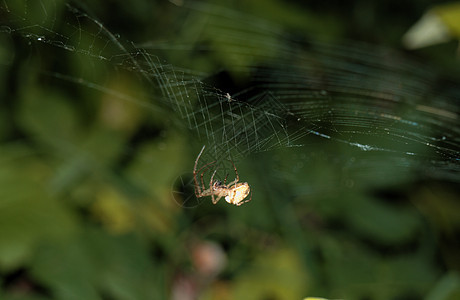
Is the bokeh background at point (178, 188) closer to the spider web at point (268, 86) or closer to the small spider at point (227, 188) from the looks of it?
the spider web at point (268, 86)

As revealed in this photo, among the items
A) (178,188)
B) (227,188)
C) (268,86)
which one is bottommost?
(178,188)

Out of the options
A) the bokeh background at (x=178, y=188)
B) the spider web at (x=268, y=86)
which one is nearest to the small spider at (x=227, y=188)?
the spider web at (x=268, y=86)

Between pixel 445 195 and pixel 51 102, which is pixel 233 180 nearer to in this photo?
pixel 51 102

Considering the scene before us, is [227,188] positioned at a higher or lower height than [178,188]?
higher

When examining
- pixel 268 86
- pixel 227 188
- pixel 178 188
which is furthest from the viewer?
pixel 178 188

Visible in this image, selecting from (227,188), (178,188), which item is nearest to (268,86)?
(227,188)

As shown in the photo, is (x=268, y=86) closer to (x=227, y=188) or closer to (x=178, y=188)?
(x=227, y=188)

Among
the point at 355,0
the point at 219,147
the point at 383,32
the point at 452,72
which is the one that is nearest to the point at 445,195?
the point at 452,72

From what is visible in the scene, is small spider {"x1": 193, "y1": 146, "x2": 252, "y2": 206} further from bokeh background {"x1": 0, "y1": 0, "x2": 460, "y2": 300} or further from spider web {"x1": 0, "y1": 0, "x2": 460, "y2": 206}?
bokeh background {"x1": 0, "y1": 0, "x2": 460, "y2": 300}

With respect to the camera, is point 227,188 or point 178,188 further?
point 178,188
